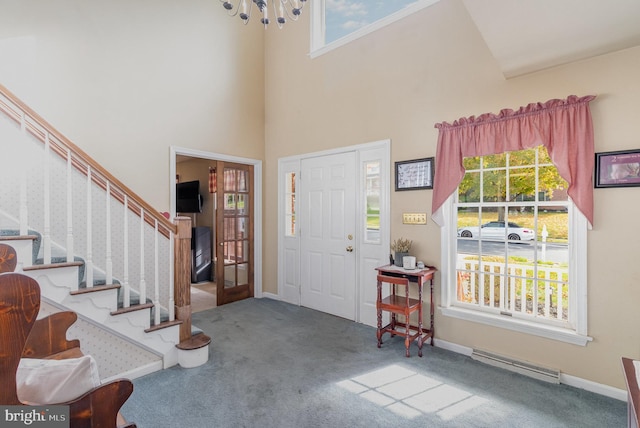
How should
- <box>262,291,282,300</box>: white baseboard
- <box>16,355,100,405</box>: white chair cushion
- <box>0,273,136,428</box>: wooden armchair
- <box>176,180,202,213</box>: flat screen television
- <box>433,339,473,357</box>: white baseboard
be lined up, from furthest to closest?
1. <box>176,180,202,213</box>: flat screen television
2. <box>262,291,282,300</box>: white baseboard
3. <box>433,339,473,357</box>: white baseboard
4. <box>16,355,100,405</box>: white chair cushion
5. <box>0,273,136,428</box>: wooden armchair

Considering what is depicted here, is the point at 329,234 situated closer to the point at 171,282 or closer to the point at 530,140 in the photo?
the point at 171,282

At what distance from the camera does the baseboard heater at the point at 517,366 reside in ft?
8.34

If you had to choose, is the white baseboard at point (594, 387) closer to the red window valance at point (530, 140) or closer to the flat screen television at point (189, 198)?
the red window valance at point (530, 140)

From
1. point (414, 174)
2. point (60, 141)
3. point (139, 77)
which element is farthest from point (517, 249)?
point (139, 77)

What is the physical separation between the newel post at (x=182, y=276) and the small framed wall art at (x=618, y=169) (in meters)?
3.37

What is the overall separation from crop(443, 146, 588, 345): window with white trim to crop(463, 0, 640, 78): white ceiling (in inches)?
30.9

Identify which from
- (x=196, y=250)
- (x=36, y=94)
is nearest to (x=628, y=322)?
(x=36, y=94)

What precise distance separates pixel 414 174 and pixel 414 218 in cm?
47

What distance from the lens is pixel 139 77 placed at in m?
3.68

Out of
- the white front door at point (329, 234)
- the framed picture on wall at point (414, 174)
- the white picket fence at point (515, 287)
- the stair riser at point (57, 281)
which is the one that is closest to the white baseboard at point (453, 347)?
the white picket fence at point (515, 287)

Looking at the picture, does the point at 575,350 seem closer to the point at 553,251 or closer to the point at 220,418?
the point at 553,251

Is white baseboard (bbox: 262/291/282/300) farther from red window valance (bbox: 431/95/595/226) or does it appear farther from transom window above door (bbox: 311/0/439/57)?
transom window above door (bbox: 311/0/439/57)

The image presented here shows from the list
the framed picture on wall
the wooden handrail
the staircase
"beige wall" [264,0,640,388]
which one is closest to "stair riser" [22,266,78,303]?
the staircase

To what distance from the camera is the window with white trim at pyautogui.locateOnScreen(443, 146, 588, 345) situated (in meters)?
2.60
